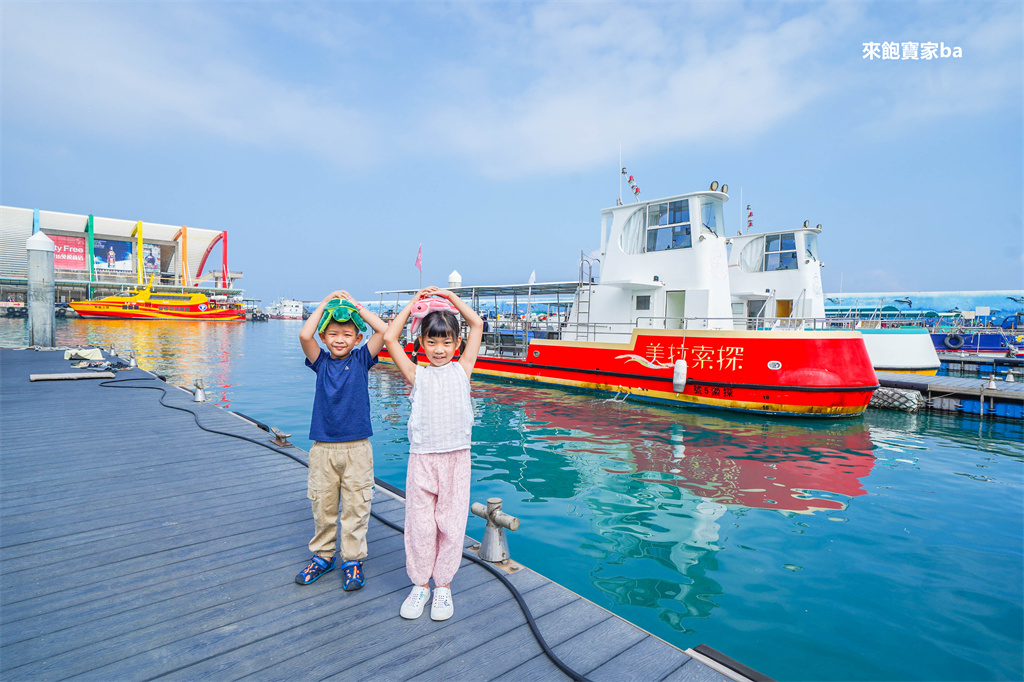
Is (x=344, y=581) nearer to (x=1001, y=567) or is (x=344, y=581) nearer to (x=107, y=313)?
(x=1001, y=567)

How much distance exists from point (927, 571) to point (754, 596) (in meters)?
1.96

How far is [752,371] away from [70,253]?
8359cm

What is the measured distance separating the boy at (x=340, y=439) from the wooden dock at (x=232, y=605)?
9.4 inches

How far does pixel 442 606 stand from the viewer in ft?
8.31

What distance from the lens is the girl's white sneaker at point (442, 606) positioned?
251 centimetres

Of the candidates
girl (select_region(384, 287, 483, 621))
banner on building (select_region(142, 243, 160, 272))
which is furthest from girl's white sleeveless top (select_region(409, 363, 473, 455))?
banner on building (select_region(142, 243, 160, 272))

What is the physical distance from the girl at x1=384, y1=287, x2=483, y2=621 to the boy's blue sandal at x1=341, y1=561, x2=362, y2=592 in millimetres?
380

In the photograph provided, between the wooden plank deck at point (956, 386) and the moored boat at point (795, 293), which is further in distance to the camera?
the moored boat at point (795, 293)

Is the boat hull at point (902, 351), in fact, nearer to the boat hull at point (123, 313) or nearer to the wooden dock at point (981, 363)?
the wooden dock at point (981, 363)

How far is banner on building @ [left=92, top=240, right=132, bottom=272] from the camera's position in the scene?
2544 inches

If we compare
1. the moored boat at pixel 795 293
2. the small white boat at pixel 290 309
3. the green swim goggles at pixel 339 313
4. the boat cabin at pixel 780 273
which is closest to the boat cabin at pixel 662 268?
the moored boat at pixel 795 293

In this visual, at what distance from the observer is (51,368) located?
11.3m

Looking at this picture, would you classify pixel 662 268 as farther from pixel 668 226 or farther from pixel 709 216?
pixel 709 216

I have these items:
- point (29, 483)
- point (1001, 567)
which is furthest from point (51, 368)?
point (1001, 567)
